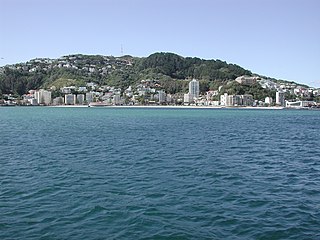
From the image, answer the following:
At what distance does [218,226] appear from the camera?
35.7 feet

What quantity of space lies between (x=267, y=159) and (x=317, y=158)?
3776mm

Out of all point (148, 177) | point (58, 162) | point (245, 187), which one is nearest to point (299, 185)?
point (245, 187)

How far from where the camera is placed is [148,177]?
1756 cm

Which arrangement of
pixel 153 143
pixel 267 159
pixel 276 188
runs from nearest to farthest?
pixel 276 188, pixel 267 159, pixel 153 143

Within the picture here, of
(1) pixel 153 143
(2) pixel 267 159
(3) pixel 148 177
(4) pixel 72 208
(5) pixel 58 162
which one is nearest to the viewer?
(4) pixel 72 208

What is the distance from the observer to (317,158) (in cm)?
2519

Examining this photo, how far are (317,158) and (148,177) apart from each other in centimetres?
1351

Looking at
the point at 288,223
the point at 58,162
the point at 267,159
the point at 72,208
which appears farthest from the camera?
the point at 267,159

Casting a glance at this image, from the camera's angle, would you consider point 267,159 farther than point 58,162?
Yes

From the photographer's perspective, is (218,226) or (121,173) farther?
(121,173)

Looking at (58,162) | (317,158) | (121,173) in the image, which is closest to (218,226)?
(121,173)

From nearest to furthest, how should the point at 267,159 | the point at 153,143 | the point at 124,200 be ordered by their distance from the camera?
the point at 124,200 → the point at 267,159 → the point at 153,143

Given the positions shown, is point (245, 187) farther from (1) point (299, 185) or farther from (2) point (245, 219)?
(2) point (245, 219)

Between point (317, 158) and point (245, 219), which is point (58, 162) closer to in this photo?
point (245, 219)
